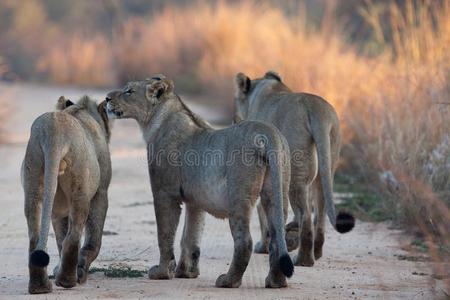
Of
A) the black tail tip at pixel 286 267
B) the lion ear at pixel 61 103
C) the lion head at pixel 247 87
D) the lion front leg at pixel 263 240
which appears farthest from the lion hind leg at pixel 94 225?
the lion head at pixel 247 87

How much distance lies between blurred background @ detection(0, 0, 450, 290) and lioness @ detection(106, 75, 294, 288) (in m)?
0.84

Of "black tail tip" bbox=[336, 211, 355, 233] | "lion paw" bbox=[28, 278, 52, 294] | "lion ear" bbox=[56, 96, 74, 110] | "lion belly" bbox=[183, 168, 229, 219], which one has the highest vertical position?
"lion ear" bbox=[56, 96, 74, 110]

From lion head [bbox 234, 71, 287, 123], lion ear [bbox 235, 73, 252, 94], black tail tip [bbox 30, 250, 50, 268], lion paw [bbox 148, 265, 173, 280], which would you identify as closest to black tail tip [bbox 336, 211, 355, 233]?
lion paw [bbox 148, 265, 173, 280]

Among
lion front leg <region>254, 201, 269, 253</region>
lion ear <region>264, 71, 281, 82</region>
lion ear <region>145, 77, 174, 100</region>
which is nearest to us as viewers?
lion ear <region>145, 77, 174, 100</region>

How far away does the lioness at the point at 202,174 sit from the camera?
6.95 metres

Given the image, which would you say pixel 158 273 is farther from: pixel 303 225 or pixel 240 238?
pixel 303 225

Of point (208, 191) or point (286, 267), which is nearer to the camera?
point (286, 267)

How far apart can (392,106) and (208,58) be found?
44.7ft

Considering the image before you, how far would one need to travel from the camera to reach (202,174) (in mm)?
7285

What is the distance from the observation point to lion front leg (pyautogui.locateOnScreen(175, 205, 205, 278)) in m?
7.65

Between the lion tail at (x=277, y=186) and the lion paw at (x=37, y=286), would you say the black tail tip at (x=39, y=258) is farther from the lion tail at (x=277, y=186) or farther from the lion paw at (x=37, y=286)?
the lion tail at (x=277, y=186)

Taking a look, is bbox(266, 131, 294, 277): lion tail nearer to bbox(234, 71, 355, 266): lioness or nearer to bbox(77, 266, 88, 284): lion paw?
bbox(234, 71, 355, 266): lioness

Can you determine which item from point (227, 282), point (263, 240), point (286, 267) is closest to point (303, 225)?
point (263, 240)

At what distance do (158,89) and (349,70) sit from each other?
867 centimetres
